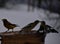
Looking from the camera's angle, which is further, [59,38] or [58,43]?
[59,38]

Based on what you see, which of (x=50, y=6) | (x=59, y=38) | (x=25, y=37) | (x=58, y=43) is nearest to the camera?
(x=25, y=37)

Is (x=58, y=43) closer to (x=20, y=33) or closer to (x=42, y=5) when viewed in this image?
(x=20, y=33)

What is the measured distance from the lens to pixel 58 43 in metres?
1.97

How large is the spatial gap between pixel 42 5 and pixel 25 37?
10.4 feet

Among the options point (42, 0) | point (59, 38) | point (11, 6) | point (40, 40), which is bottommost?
point (11, 6)

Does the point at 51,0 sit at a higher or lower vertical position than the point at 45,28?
lower

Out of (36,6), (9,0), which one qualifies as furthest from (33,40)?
(9,0)

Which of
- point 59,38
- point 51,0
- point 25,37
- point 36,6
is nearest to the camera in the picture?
point 25,37

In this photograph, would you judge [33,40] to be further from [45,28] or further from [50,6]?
[50,6]

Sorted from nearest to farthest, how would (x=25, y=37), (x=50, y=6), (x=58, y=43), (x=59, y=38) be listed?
(x=25, y=37)
(x=58, y=43)
(x=59, y=38)
(x=50, y=6)

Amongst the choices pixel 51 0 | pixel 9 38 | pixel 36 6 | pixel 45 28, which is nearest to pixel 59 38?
pixel 45 28

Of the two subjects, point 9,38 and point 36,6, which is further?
point 36,6

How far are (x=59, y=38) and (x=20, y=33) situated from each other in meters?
0.73

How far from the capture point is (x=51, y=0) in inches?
171
